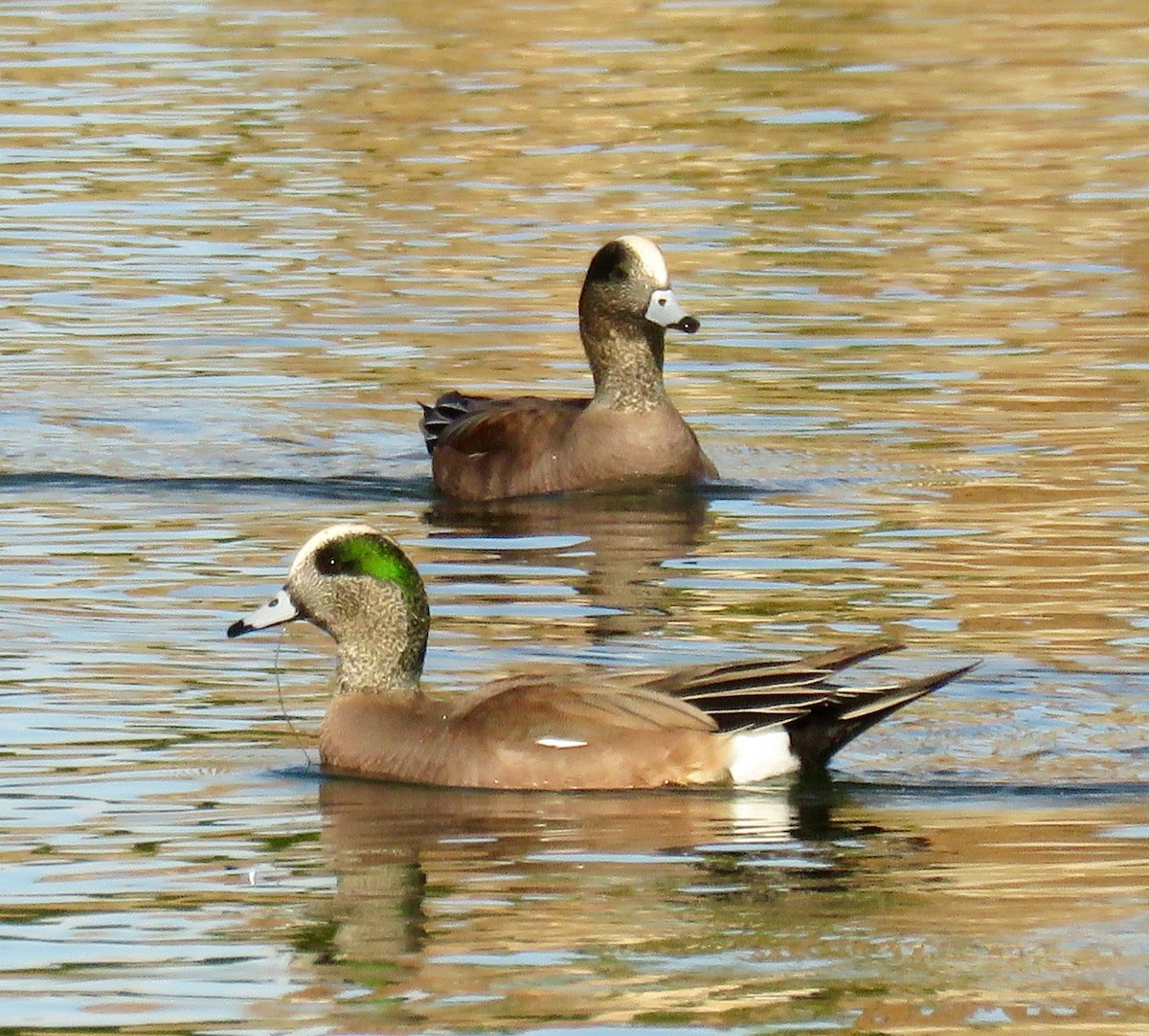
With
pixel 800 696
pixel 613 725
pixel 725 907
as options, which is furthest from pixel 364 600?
pixel 725 907

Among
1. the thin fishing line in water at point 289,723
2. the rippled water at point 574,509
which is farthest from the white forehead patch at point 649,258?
the thin fishing line in water at point 289,723

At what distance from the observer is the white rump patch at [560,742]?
28.4 feet

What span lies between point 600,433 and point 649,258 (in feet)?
2.67

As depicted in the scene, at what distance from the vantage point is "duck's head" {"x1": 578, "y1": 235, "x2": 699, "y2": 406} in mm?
13945

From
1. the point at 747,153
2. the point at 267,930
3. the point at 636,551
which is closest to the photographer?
the point at 267,930

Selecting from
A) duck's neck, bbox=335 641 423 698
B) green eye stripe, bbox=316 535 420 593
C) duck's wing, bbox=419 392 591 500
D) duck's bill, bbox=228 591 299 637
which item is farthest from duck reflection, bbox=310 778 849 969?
duck's wing, bbox=419 392 591 500

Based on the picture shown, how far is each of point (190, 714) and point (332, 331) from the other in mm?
7989

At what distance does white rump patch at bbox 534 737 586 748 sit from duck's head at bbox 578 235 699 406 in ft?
17.5

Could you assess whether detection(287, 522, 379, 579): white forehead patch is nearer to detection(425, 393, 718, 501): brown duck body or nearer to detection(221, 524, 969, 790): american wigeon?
detection(221, 524, 969, 790): american wigeon

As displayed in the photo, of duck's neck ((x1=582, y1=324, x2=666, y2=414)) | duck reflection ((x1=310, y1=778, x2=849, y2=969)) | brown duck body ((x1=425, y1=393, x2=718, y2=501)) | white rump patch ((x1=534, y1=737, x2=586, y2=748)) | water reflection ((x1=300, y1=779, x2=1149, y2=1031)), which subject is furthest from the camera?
duck's neck ((x1=582, y1=324, x2=666, y2=414))

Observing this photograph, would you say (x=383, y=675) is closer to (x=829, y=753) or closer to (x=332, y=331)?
(x=829, y=753)

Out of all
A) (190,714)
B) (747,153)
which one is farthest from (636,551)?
(747,153)

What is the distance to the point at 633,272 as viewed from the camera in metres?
14.1

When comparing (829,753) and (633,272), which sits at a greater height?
(633,272)
